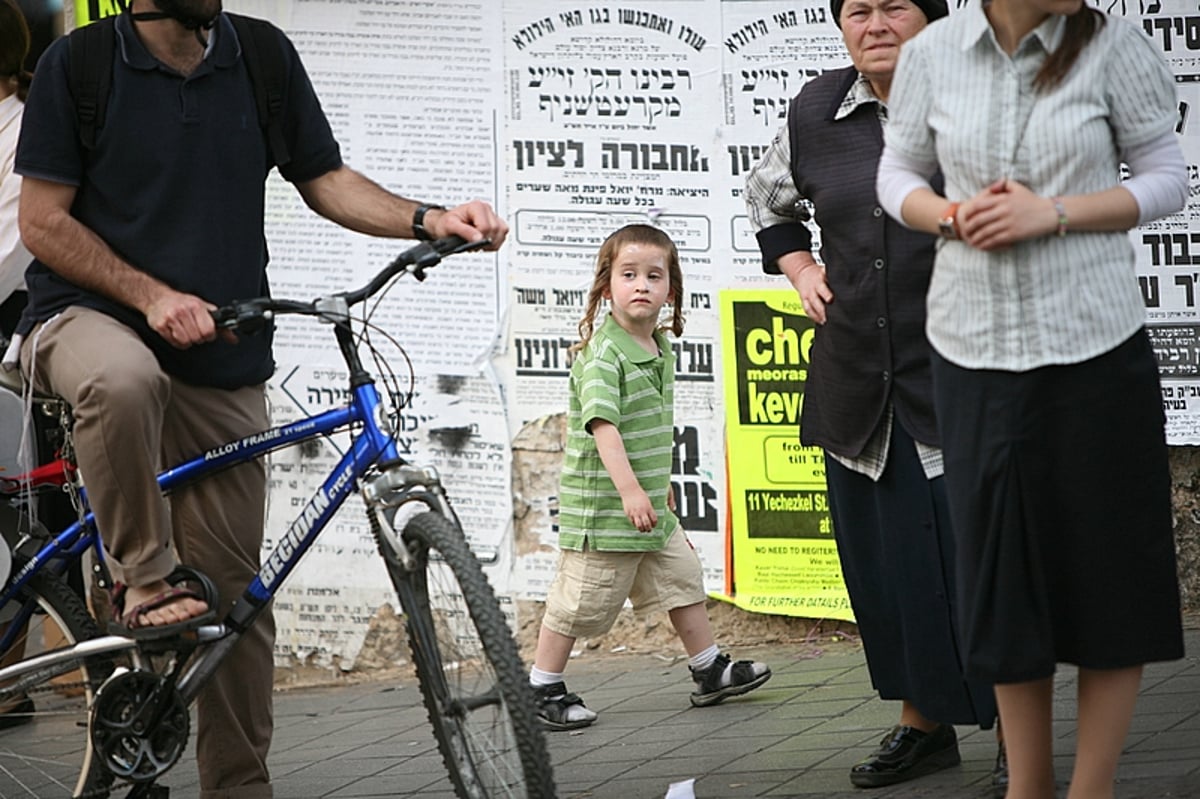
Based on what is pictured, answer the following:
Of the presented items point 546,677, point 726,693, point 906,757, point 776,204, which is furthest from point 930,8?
point 546,677

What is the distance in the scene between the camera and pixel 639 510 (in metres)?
5.64

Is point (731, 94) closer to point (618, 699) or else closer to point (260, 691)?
point (618, 699)

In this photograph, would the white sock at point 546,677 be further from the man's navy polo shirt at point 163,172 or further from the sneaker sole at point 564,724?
the man's navy polo shirt at point 163,172

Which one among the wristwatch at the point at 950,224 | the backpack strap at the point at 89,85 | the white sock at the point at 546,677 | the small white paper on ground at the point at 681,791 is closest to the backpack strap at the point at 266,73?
the backpack strap at the point at 89,85

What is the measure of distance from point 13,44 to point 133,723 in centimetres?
297

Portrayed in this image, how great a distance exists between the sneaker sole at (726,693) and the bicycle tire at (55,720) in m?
2.01

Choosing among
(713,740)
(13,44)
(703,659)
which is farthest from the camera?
(13,44)

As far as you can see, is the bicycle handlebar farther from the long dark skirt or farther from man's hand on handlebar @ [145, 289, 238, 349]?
the long dark skirt

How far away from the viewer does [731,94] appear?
6.58 m

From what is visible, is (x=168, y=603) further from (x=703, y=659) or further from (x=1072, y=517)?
(x=703, y=659)

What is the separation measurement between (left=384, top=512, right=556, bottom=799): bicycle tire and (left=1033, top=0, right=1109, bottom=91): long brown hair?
147cm

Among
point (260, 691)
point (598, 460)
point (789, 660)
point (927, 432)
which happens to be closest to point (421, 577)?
point (260, 691)

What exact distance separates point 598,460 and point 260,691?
159 cm

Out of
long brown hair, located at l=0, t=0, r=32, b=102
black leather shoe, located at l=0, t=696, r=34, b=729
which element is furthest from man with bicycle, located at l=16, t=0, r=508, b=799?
long brown hair, located at l=0, t=0, r=32, b=102
